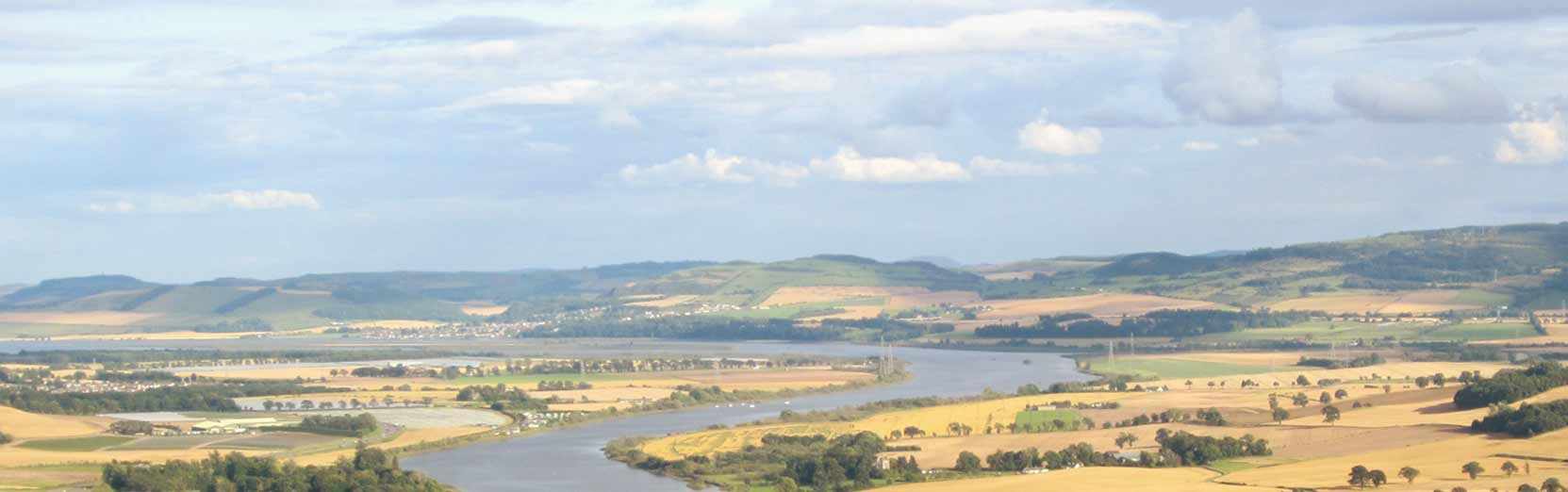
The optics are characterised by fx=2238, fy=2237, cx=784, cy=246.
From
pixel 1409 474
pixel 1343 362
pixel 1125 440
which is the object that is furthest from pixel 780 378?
pixel 1409 474

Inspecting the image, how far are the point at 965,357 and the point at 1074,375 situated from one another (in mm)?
26730

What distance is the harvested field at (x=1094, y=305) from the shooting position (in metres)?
173

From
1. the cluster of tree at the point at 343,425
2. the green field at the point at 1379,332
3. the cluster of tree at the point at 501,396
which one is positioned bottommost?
the cluster of tree at the point at 343,425

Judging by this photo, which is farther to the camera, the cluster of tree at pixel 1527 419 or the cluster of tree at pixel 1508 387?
the cluster of tree at pixel 1508 387

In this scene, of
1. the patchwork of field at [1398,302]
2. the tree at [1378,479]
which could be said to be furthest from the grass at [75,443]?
the patchwork of field at [1398,302]

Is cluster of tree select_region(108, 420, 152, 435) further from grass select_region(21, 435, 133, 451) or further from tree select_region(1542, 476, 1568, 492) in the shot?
tree select_region(1542, 476, 1568, 492)

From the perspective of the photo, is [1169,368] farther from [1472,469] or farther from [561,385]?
[1472,469]

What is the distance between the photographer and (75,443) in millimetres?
77938

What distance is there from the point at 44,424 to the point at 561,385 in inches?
1271

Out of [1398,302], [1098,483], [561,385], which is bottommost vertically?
[1098,483]

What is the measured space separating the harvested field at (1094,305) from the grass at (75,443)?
10213 centimetres

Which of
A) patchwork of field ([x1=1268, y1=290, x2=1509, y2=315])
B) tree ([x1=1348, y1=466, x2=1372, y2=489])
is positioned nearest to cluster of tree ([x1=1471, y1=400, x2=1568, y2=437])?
tree ([x1=1348, y1=466, x2=1372, y2=489])

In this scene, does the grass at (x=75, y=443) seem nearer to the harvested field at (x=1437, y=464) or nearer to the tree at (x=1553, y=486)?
the harvested field at (x=1437, y=464)

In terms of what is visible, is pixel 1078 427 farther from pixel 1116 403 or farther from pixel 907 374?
pixel 907 374
